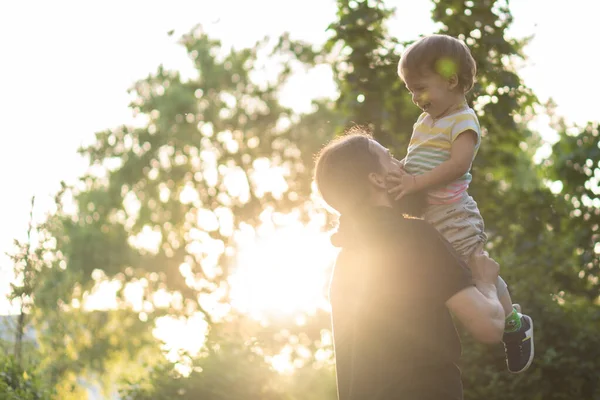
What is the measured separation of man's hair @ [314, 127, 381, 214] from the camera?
3.08m

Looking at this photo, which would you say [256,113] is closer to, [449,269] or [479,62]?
[479,62]

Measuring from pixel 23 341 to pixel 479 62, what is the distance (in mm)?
7774

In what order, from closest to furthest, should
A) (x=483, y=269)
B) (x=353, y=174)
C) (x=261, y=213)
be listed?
1. (x=353, y=174)
2. (x=483, y=269)
3. (x=261, y=213)

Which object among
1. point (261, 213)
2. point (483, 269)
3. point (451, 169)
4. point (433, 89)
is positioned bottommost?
point (483, 269)

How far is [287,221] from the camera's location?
29.0 metres

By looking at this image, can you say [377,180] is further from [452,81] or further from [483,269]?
[452,81]

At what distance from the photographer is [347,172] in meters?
3.09

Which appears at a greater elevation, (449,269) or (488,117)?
(488,117)

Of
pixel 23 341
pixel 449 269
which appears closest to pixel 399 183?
pixel 449 269

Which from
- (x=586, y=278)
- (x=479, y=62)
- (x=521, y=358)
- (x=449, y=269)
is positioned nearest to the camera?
(x=449, y=269)

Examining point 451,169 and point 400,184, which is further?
point 451,169

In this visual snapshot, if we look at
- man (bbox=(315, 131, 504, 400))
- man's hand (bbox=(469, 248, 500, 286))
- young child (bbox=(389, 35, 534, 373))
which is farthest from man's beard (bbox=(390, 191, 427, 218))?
man's hand (bbox=(469, 248, 500, 286))

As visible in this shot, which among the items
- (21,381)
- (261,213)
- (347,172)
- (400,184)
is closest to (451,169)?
(400,184)

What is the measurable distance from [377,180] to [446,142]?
49 cm
